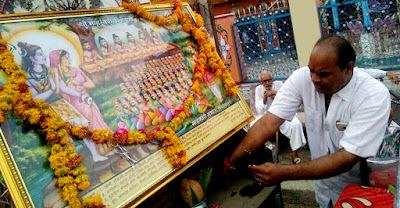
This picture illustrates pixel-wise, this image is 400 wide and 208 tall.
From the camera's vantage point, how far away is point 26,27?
1615mm

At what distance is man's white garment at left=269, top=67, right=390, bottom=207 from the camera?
198 cm

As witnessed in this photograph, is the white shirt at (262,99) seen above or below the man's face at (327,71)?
below

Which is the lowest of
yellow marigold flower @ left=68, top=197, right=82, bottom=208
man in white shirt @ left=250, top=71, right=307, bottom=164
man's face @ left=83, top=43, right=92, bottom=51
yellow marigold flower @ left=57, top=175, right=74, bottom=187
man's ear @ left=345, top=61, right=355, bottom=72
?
man in white shirt @ left=250, top=71, right=307, bottom=164

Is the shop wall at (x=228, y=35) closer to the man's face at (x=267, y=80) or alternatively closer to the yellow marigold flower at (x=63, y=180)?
the man's face at (x=267, y=80)

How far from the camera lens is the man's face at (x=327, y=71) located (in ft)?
6.44

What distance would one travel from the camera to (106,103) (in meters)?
1.77

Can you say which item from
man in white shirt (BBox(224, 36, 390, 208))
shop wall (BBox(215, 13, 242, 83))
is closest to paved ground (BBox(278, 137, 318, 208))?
man in white shirt (BBox(224, 36, 390, 208))

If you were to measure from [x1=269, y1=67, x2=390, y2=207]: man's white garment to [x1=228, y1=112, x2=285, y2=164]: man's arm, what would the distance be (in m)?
0.07

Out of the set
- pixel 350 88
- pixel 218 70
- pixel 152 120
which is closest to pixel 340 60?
pixel 350 88

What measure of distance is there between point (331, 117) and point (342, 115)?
8 cm

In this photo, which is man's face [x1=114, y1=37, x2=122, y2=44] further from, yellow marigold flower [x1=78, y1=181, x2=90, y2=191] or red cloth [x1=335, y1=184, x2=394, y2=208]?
red cloth [x1=335, y1=184, x2=394, y2=208]

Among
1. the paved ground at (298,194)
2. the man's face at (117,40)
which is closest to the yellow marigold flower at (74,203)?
the man's face at (117,40)

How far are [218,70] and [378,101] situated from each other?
1.14 meters

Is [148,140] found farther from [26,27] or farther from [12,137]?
[26,27]
